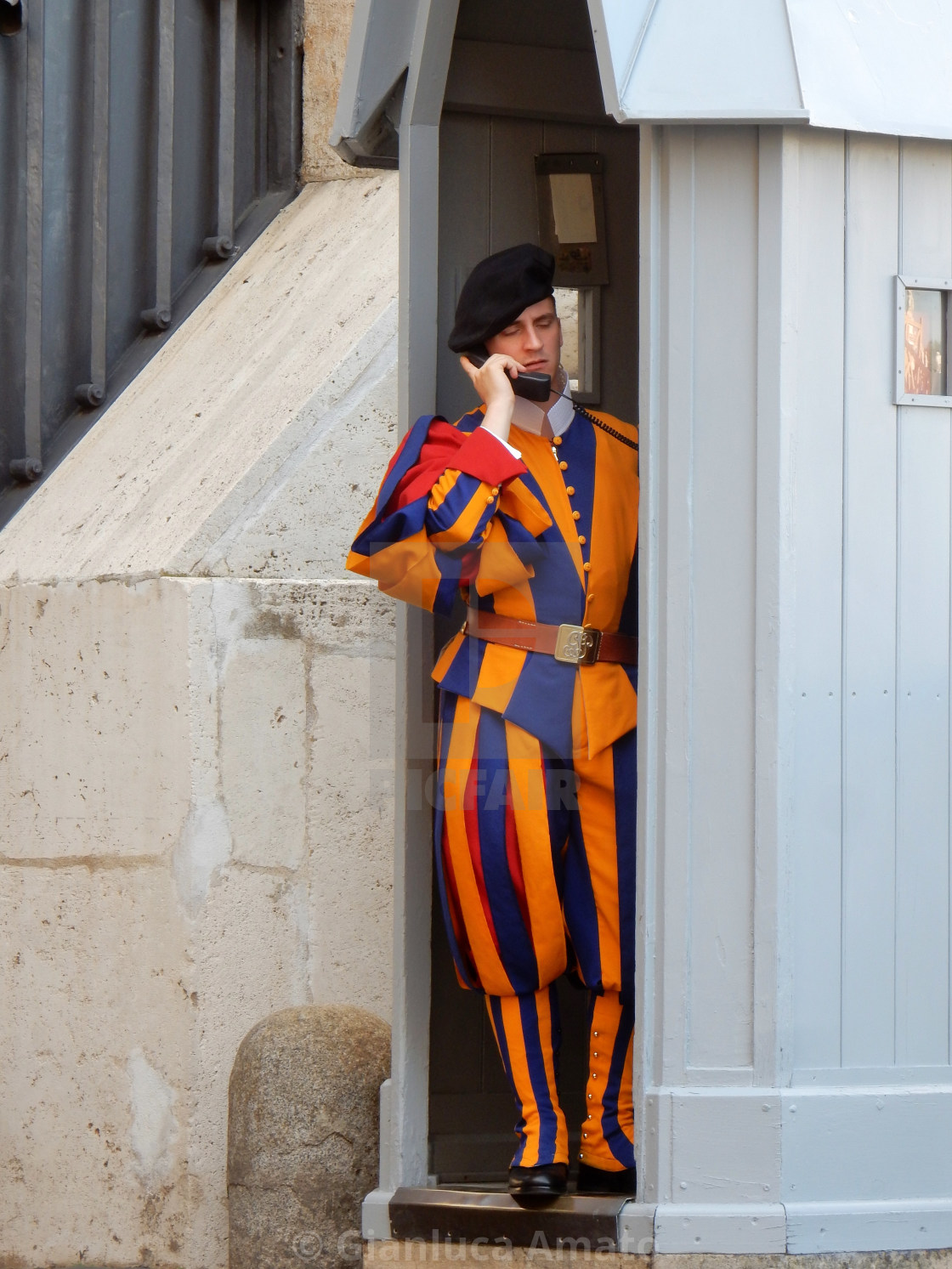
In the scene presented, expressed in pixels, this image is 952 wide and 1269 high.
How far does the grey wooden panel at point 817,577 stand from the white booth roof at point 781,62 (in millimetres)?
84

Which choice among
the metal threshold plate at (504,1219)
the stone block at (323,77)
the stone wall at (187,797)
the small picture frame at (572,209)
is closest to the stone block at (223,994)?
the stone wall at (187,797)

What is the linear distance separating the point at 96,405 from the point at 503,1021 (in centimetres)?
276

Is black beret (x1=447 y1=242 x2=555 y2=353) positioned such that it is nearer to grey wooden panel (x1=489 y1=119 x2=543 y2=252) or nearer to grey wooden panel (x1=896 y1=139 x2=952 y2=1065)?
grey wooden panel (x1=489 y1=119 x2=543 y2=252)

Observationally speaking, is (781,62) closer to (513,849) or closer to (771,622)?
(771,622)

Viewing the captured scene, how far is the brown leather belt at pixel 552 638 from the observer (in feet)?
11.5

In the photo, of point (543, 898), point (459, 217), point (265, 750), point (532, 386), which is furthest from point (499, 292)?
point (265, 750)

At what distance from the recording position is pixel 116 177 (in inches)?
219

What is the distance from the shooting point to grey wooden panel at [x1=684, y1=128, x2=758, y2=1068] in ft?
10.5

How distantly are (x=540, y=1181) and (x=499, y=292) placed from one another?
171cm

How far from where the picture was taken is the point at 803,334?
3.24m

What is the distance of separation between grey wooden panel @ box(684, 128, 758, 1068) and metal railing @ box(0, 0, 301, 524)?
2.74 m

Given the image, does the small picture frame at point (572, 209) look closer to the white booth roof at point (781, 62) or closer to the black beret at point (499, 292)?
the black beret at point (499, 292)

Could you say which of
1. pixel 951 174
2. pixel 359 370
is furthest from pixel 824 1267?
pixel 359 370

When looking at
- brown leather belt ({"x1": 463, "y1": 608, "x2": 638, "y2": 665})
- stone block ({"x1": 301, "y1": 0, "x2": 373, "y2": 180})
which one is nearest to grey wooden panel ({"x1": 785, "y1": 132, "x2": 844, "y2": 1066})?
brown leather belt ({"x1": 463, "y1": 608, "x2": 638, "y2": 665})
